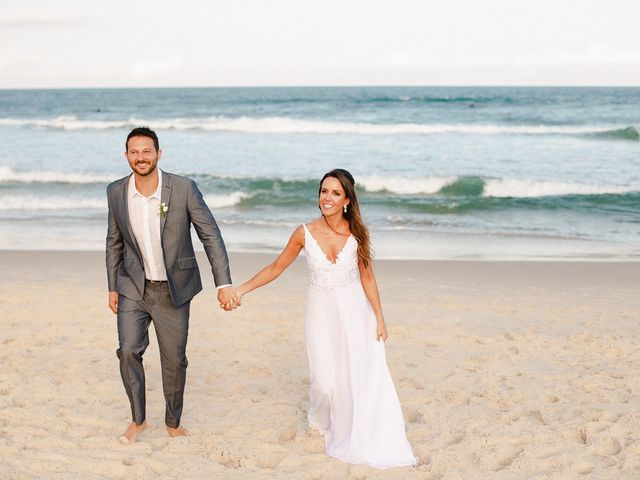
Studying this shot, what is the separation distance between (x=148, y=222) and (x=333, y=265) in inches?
41.7

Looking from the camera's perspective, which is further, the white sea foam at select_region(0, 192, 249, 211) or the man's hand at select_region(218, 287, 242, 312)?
the white sea foam at select_region(0, 192, 249, 211)

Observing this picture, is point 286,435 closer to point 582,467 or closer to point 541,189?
point 582,467

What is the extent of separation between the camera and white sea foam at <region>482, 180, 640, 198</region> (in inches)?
766

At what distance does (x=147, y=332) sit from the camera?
4.50m

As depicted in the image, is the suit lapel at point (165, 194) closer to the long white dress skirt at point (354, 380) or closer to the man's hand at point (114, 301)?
the man's hand at point (114, 301)

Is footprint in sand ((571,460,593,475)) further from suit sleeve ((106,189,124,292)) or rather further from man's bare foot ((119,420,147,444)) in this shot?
suit sleeve ((106,189,124,292))

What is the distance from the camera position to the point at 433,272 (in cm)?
1035

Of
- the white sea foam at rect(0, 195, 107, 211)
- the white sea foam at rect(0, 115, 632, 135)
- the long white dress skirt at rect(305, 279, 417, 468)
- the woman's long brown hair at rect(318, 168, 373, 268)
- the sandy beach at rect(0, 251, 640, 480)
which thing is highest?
the woman's long brown hair at rect(318, 168, 373, 268)

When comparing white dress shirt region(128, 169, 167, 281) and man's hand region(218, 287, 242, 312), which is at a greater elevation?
white dress shirt region(128, 169, 167, 281)

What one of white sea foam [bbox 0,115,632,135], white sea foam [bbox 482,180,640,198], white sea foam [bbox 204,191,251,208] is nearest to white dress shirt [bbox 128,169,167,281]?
white sea foam [bbox 204,191,251,208]

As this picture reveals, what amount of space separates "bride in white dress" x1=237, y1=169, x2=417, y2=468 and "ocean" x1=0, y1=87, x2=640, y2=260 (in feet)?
23.1

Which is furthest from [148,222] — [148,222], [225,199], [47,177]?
[47,177]

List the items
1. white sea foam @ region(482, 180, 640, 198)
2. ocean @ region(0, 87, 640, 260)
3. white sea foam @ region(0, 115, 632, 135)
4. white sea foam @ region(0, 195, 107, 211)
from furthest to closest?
1. white sea foam @ region(0, 115, 632, 135)
2. white sea foam @ region(482, 180, 640, 198)
3. white sea foam @ region(0, 195, 107, 211)
4. ocean @ region(0, 87, 640, 260)

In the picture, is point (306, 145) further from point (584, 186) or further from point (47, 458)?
point (47, 458)
